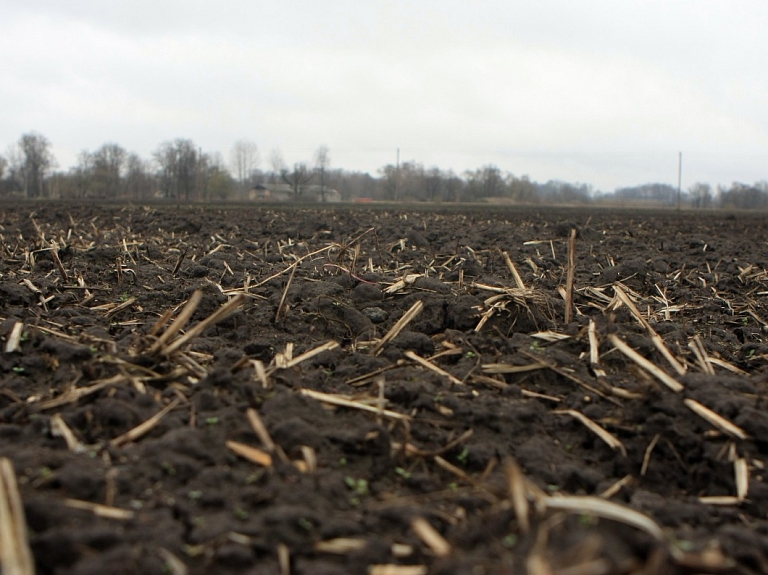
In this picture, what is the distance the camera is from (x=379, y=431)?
355cm

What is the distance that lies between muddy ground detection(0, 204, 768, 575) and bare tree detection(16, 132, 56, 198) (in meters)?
80.4

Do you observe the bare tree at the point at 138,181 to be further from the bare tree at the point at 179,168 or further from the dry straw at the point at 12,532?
the dry straw at the point at 12,532

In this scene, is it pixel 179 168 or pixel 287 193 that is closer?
pixel 179 168

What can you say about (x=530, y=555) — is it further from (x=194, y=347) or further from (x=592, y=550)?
(x=194, y=347)

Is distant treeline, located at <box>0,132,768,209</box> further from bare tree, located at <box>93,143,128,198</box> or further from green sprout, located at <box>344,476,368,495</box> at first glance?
green sprout, located at <box>344,476,368,495</box>

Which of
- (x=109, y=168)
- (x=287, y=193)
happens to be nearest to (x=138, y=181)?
(x=109, y=168)

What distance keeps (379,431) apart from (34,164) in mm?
86738

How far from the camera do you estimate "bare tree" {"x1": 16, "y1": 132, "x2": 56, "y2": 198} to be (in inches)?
3083

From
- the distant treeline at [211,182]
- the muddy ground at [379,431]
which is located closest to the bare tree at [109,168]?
the distant treeline at [211,182]

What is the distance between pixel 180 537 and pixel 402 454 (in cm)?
124

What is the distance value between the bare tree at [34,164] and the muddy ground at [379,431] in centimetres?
8043

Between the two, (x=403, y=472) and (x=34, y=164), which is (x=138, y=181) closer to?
(x=34, y=164)

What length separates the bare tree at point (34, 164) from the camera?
78.3 metres

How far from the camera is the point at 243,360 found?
4.14m
